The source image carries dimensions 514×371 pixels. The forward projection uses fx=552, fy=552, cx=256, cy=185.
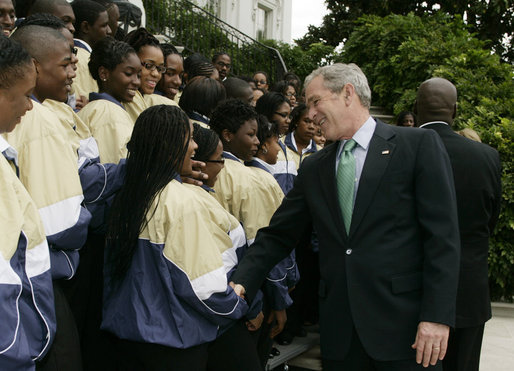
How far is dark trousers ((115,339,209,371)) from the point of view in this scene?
2.62 meters

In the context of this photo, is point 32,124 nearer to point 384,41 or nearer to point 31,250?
point 31,250

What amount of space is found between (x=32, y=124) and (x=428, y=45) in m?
9.72

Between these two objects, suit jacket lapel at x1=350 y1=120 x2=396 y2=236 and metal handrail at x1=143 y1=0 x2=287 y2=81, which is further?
metal handrail at x1=143 y1=0 x2=287 y2=81

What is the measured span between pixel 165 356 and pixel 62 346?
495 mm

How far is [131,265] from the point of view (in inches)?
105

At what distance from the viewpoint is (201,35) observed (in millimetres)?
14859

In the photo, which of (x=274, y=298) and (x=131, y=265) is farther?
(x=274, y=298)

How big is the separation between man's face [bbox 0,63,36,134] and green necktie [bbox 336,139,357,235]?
1475 mm

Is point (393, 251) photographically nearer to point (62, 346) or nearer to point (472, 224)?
point (472, 224)

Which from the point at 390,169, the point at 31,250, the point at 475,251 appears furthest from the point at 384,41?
the point at 31,250

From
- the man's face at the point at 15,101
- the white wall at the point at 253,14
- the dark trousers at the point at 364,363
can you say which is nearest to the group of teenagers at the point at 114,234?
the man's face at the point at 15,101

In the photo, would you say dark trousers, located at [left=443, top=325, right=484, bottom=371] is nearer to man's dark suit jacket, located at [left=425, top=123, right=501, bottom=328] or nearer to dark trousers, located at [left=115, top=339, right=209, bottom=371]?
man's dark suit jacket, located at [left=425, top=123, right=501, bottom=328]

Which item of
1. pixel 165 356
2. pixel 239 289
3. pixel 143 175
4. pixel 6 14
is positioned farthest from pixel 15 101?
pixel 6 14

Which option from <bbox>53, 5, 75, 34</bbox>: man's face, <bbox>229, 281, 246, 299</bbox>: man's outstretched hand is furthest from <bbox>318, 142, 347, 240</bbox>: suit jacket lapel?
<bbox>53, 5, 75, 34</bbox>: man's face
